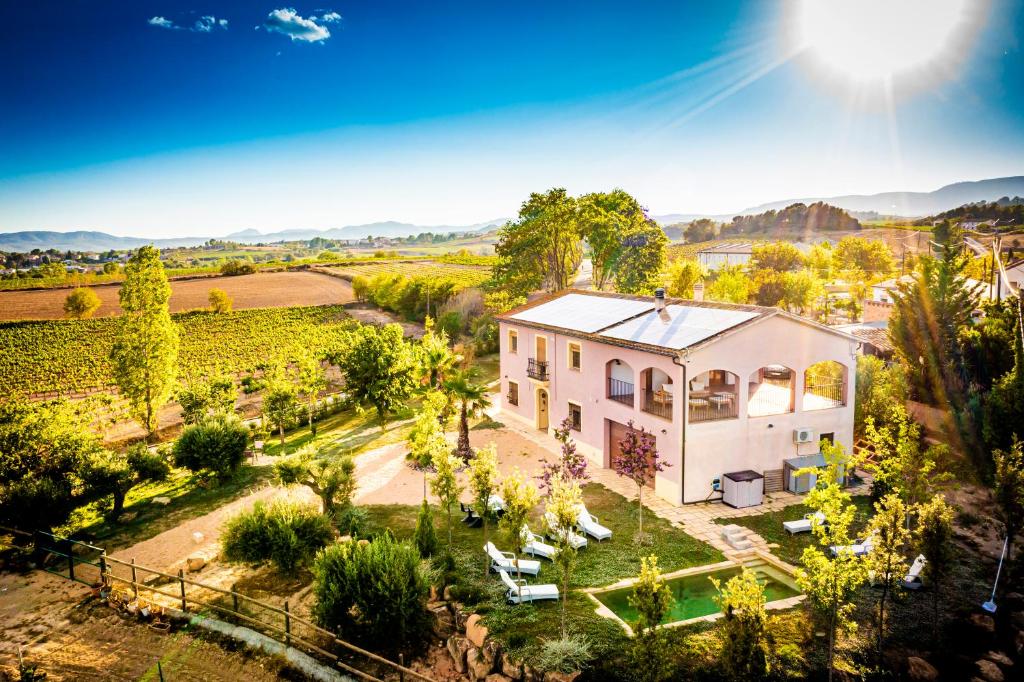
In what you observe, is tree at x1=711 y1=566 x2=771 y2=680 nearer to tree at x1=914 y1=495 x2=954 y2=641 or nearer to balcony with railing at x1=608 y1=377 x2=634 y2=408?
tree at x1=914 y1=495 x2=954 y2=641

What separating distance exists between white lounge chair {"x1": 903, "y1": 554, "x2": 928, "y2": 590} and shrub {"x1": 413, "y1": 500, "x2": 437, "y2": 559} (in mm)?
11447

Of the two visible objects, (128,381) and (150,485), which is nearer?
(150,485)

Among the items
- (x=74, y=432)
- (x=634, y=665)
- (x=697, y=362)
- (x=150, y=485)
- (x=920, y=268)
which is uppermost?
(x=920, y=268)

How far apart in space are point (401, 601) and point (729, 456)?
12.0 meters

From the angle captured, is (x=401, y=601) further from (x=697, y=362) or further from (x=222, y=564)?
(x=697, y=362)

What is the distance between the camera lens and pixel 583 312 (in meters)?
27.2

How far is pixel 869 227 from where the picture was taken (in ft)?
508

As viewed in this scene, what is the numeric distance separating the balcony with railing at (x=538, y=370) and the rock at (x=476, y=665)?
1584 cm

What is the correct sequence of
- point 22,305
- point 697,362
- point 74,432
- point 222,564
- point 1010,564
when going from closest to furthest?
1. point 1010,564
2. point 222,564
3. point 697,362
4. point 74,432
5. point 22,305

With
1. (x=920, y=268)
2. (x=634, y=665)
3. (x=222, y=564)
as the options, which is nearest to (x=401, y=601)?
(x=634, y=665)

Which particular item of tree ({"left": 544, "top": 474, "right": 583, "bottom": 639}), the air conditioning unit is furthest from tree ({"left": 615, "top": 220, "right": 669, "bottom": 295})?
tree ({"left": 544, "top": 474, "right": 583, "bottom": 639})

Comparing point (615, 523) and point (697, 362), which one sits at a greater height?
point (697, 362)

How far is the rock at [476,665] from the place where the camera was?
38.3 ft

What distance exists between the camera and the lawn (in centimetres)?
1248
